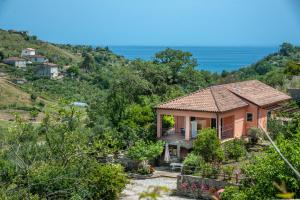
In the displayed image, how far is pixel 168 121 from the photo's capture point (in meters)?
25.0

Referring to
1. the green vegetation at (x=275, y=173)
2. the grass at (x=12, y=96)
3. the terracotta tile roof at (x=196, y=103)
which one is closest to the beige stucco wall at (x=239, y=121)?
the terracotta tile roof at (x=196, y=103)

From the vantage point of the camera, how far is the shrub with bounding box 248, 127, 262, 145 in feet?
75.5

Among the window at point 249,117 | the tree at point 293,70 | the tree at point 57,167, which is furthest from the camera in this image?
the tree at point 293,70

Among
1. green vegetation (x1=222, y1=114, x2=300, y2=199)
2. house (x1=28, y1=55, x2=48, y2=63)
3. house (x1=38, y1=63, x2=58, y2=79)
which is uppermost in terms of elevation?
house (x1=28, y1=55, x2=48, y2=63)

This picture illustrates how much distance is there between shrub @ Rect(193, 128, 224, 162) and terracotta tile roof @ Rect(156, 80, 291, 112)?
77.5 inches

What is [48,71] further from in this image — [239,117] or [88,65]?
[239,117]

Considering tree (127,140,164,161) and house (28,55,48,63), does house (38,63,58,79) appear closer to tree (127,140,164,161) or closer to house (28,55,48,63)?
house (28,55,48,63)

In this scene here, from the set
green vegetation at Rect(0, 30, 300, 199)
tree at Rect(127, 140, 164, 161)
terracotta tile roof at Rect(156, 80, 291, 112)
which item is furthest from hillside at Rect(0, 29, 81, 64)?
tree at Rect(127, 140, 164, 161)

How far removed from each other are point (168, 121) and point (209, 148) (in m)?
5.05

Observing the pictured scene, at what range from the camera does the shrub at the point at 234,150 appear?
821 inches

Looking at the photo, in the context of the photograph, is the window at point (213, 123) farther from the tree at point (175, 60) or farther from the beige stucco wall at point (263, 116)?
the tree at point (175, 60)

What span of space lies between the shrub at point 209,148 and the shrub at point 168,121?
4529mm

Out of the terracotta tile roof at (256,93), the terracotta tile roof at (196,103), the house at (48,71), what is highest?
the house at (48,71)

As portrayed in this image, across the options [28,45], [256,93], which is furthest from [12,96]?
[256,93]
